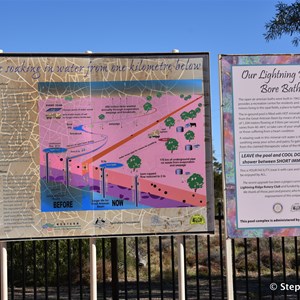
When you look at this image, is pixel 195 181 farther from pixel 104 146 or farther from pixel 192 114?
pixel 104 146

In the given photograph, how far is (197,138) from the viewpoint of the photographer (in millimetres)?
6273

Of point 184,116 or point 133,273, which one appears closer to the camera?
point 184,116

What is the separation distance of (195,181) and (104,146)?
1.16 metres

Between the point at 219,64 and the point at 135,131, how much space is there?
132 cm

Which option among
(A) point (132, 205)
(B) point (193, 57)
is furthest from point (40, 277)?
(B) point (193, 57)

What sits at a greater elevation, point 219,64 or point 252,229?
point 219,64

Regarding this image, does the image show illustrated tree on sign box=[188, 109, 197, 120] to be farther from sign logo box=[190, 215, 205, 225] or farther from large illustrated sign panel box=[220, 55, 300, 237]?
sign logo box=[190, 215, 205, 225]

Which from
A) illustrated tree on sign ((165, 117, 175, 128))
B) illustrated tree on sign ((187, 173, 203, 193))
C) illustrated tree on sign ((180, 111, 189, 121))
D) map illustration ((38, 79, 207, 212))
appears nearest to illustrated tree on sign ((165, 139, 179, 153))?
map illustration ((38, 79, 207, 212))

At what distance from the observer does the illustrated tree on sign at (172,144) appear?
6.25 meters

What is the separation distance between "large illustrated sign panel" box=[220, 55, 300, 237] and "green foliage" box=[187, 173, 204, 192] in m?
0.33

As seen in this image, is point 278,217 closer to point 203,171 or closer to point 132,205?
point 203,171

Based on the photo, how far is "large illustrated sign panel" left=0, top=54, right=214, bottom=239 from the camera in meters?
6.13

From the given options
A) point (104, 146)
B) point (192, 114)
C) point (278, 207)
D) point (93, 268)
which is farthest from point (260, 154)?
point (93, 268)

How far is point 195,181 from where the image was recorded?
625 centimetres
